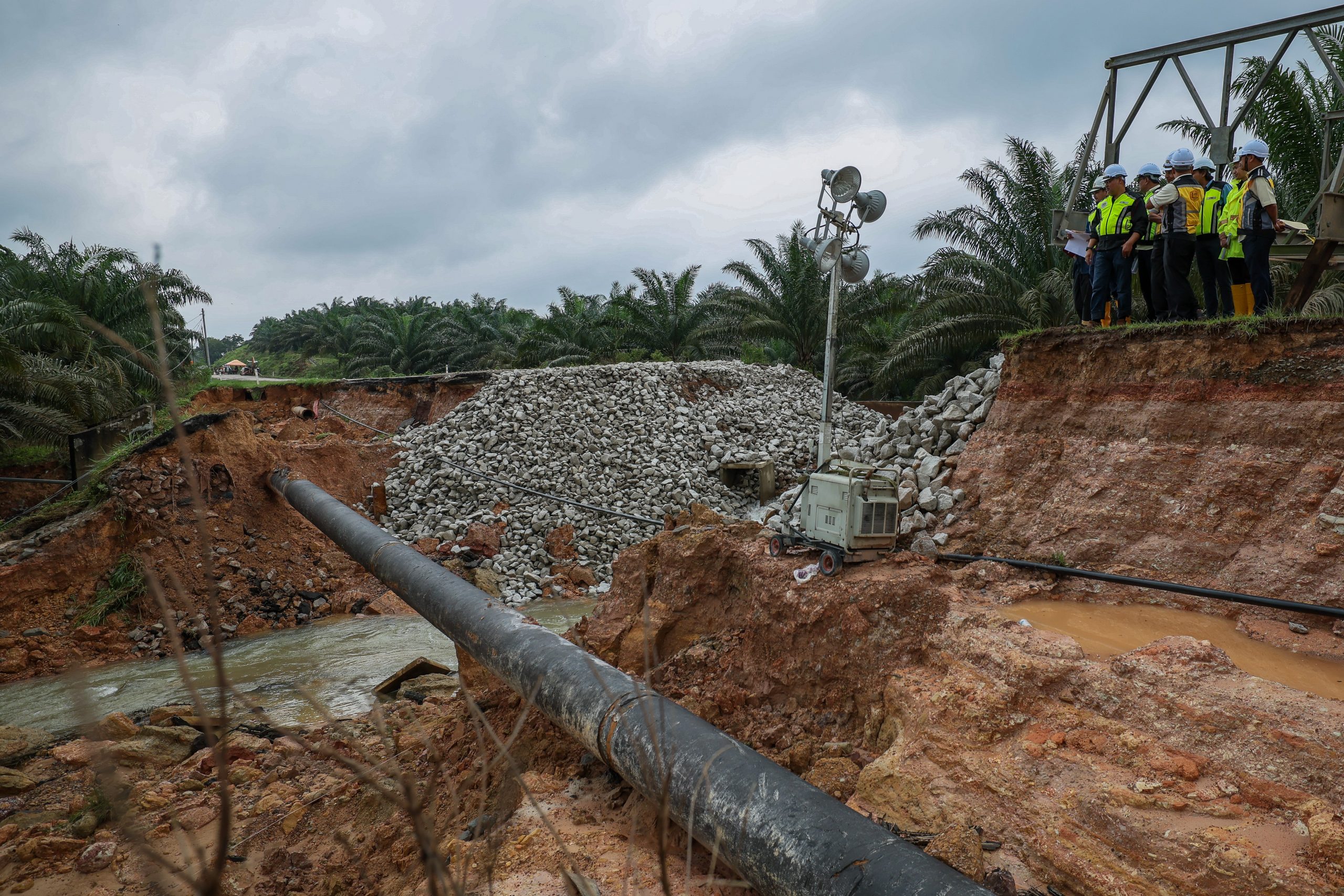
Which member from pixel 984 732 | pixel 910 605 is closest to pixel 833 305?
pixel 910 605

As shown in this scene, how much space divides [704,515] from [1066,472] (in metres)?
3.13

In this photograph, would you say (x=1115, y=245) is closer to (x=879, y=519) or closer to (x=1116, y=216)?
(x=1116, y=216)

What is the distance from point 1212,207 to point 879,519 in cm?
444

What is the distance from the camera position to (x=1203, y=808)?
324cm

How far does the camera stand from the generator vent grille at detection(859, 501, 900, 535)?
18.4ft

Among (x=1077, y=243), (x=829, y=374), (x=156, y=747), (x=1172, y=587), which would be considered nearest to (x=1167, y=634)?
(x=1172, y=587)

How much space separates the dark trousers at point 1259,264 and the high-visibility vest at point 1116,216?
3.28 ft

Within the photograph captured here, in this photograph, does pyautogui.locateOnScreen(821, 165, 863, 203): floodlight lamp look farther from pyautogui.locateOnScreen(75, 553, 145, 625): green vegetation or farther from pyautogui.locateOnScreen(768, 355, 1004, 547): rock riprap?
pyautogui.locateOnScreen(75, 553, 145, 625): green vegetation

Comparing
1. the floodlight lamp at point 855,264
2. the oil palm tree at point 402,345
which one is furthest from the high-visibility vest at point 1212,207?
the oil palm tree at point 402,345

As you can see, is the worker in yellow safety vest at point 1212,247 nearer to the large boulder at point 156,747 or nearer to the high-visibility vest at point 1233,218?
the high-visibility vest at point 1233,218

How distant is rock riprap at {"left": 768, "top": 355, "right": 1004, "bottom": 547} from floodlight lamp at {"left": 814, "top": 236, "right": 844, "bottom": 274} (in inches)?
77.7

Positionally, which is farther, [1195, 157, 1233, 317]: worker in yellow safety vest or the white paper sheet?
the white paper sheet

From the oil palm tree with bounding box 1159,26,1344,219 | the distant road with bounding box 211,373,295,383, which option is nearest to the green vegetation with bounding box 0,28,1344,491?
the oil palm tree with bounding box 1159,26,1344,219

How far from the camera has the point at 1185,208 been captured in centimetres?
709
